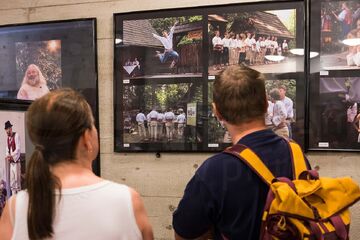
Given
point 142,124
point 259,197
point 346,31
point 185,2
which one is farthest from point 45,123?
point 346,31

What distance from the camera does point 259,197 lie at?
117cm

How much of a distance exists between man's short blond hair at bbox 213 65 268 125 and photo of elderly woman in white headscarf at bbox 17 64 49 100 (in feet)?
4.78

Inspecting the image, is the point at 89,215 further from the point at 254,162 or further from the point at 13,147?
the point at 13,147

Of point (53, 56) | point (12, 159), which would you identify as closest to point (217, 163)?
point (12, 159)

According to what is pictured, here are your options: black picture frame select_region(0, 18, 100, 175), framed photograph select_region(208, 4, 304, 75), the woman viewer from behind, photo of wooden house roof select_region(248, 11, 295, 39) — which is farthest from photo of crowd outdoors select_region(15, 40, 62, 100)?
the woman viewer from behind

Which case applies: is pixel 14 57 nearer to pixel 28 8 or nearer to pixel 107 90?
pixel 28 8

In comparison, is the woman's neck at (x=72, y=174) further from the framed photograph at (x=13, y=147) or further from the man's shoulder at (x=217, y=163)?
the framed photograph at (x=13, y=147)

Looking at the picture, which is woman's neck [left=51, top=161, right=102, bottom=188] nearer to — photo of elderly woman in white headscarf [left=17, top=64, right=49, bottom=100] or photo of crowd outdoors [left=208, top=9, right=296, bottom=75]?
photo of crowd outdoors [left=208, top=9, right=296, bottom=75]

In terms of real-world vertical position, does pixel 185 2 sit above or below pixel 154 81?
above

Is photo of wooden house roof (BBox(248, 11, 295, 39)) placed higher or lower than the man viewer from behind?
higher

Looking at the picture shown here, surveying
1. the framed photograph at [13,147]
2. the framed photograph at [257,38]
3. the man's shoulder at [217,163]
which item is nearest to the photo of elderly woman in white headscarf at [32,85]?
the framed photograph at [13,147]

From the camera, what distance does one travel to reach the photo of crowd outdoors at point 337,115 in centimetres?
191

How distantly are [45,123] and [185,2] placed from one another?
4.39 feet

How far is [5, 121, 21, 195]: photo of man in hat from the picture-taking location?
1.62m
